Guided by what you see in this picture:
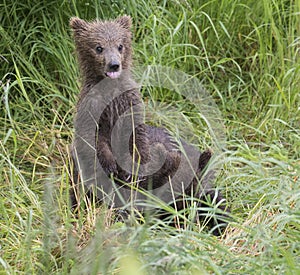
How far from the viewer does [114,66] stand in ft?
13.5

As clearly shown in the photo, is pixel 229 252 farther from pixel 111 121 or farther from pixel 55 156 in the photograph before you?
pixel 55 156

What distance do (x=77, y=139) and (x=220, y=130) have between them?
3.78 ft

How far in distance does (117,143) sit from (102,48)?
500 mm

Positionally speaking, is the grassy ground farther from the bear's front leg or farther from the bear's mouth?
the bear's mouth

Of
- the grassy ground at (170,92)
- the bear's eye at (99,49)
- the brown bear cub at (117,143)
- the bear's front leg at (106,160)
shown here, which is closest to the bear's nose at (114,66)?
the brown bear cub at (117,143)

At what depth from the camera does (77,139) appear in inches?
165

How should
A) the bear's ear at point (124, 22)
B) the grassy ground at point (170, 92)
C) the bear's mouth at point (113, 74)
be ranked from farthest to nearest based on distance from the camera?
1. the bear's ear at point (124, 22)
2. the bear's mouth at point (113, 74)
3. the grassy ground at point (170, 92)

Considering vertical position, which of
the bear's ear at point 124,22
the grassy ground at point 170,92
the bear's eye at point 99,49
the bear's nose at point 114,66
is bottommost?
the grassy ground at point 170,92

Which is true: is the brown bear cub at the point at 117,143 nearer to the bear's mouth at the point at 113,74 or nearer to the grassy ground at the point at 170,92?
the bear's mouth at the point at 113,74

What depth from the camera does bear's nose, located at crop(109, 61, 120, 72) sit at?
13.5 ft

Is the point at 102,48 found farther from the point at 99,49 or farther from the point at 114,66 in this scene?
the point at 114,66

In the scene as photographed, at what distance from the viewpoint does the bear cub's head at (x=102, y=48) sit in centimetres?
418

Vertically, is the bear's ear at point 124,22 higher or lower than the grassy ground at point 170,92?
higher

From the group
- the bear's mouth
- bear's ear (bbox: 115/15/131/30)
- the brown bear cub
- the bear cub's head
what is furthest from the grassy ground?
bear's ear (bbox: 115/15/131/30)
